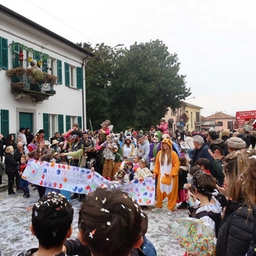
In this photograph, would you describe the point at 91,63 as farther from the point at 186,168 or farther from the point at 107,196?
the point at 107,196

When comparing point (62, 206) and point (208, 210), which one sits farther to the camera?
point (208, 210)

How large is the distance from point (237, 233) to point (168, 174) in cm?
493

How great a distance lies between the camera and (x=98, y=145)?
9.07m

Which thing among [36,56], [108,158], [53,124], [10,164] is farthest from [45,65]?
[108,158]

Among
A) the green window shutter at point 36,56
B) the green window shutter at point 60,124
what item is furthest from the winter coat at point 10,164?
the green window shutter at point 60,124

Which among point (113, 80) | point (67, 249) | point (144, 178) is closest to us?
point (67, 249)

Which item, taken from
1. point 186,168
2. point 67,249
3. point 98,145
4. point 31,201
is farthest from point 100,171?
point 67,249

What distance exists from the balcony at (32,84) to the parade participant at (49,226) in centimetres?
1313

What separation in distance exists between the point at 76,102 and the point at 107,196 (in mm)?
19337

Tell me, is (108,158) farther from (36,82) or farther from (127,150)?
(36,82)

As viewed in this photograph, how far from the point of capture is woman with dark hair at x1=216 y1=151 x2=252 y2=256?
2.09m

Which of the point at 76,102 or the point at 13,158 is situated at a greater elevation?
the point at 76,102

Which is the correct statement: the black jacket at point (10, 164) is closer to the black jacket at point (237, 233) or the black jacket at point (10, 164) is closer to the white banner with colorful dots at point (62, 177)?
the white banner with colorful dots at point (62, 177)

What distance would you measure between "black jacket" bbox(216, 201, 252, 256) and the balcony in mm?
13550
